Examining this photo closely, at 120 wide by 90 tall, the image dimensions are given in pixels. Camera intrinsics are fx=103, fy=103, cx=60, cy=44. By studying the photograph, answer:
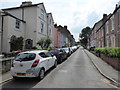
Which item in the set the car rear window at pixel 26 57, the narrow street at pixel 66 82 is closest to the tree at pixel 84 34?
the narrow street at pixel 66 82

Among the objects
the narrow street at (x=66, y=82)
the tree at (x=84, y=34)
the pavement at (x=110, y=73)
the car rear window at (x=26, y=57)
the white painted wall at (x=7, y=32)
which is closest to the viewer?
the narrow street at (x=66, y=82)

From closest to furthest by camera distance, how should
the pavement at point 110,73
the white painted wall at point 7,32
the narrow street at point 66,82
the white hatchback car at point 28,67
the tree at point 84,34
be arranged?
1. the narrow street at point 66,82
2. the white hatchback car at point 28,67
3. the pavement at point 110,73
4. the white painted wall at point 7,32
5. the tree at point 84,34

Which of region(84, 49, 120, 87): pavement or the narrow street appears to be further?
region(84, 49, 120, 87): pavement

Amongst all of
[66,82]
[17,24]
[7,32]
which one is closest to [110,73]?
[66,82]

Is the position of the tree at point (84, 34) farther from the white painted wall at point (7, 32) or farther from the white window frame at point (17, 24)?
the white painted wall at point (7, 32)

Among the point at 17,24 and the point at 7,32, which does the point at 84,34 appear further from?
the point at 7,32

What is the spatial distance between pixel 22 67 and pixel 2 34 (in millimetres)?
10460

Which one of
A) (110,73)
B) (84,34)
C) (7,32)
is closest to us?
(110,73)

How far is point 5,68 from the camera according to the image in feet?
24.4

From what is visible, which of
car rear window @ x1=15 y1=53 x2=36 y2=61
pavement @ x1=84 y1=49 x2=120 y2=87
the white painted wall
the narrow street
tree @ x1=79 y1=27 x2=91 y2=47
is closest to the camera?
the narrow street

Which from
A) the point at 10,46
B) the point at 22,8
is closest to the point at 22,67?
the point at 10,46

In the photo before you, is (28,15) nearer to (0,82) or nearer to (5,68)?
(5,68)

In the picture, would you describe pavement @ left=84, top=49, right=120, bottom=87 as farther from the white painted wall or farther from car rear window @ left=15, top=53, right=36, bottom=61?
the white painted wall

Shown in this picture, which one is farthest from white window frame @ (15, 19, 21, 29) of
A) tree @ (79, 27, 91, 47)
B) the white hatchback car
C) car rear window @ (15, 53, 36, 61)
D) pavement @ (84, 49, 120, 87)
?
tree @ (79, 27, 91, 47)
